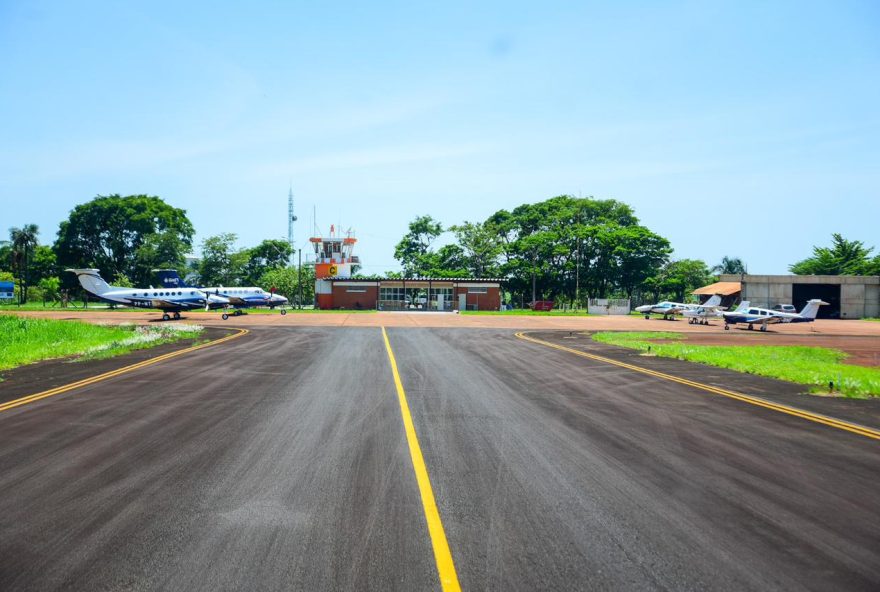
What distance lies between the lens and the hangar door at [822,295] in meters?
70.3

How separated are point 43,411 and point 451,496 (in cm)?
885

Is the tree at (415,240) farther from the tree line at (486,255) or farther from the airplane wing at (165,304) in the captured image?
the airplane wing at (165,304)

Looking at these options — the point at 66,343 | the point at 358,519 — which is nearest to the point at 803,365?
the point at 358,519

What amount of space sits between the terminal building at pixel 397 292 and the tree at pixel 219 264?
2831 cm

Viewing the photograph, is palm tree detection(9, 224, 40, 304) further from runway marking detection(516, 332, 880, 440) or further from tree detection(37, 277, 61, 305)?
runway marking detection(516, 332, 880, 440)

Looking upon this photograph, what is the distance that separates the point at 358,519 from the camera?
524 centimetres

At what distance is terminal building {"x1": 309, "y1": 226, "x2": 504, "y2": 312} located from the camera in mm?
83812

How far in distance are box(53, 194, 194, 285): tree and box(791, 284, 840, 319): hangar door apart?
96.7m

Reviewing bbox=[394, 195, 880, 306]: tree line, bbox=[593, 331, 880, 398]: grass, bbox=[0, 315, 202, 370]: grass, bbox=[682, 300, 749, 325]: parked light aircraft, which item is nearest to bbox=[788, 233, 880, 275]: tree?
bbox=[394, 195, 880, 306]: tree line

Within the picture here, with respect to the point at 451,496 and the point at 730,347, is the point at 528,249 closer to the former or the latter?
the point at 730,347

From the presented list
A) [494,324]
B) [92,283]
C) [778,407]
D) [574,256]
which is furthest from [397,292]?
[778,407]

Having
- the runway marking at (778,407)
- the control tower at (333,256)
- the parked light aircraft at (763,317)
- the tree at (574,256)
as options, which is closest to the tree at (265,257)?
the control tower at (333,256)

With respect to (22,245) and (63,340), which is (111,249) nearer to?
(22,245)

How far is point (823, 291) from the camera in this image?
71.2m
